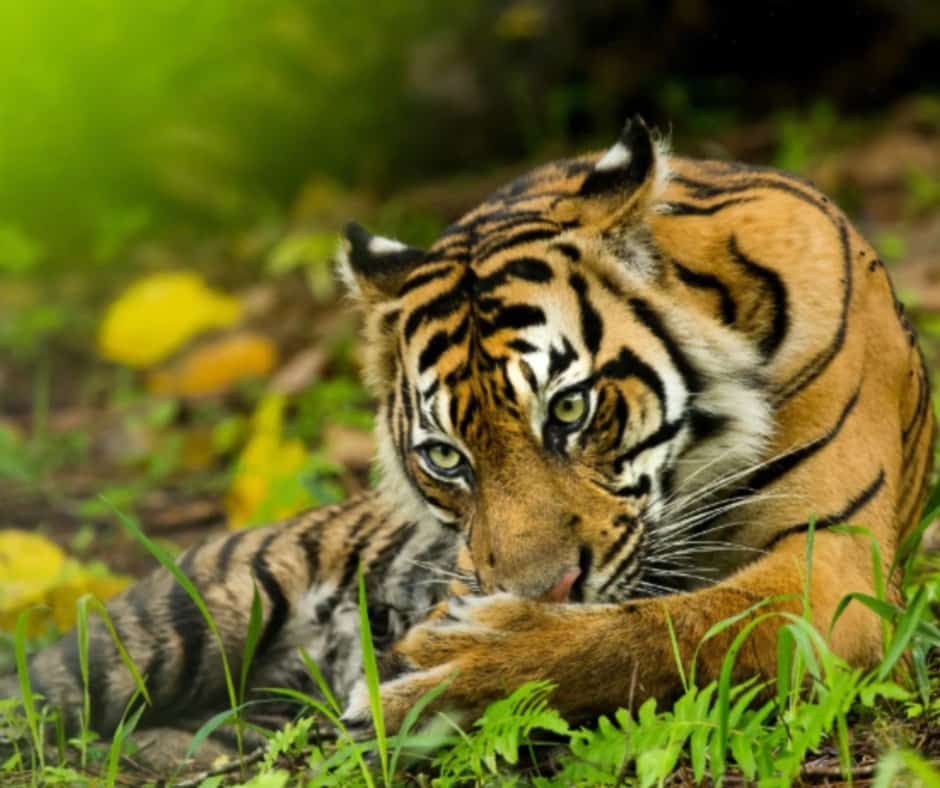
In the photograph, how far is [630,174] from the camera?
12.4 feet

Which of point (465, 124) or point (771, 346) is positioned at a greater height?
point (465, 124)

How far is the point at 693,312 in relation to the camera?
376 centimetres

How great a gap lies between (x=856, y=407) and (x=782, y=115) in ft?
21.4

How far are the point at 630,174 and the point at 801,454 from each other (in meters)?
0.78

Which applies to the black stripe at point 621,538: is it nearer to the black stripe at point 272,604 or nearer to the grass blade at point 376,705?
the grass blade at point 376,705

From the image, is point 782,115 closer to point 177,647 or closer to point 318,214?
point 318,214

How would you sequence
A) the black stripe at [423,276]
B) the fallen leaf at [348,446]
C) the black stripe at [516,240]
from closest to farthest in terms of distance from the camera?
the black stripe at [516,240] < the black stripe at [423,276] < the fallen leaf at [348,446]

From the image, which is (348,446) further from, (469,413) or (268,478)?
(469,413)

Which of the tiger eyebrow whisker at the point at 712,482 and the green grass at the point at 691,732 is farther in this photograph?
the tiger eyebrow whisker at the point at 712,482

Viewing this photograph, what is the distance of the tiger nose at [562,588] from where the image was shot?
11.2 ft

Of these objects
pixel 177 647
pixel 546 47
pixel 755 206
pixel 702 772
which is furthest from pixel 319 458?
pixel 546 47

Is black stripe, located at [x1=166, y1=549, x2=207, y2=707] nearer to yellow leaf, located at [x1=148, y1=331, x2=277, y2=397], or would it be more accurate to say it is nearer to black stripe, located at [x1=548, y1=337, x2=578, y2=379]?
black stripe, located at [x1=548, y1=337, x2=578, y2=379]

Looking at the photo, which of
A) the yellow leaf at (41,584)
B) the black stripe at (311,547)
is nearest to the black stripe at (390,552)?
the black stripe at (311,547)

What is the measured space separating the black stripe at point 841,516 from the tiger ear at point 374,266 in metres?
1.18
